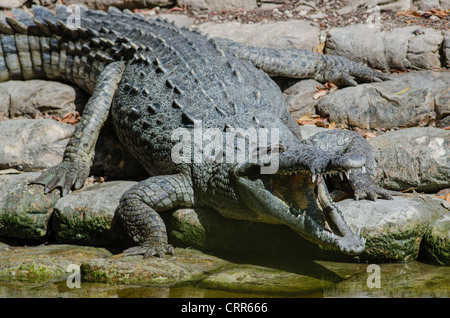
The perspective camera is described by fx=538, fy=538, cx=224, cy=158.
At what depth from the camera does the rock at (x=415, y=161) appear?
4.64 m

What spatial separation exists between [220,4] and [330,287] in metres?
5.44

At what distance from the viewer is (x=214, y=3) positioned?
7.96m

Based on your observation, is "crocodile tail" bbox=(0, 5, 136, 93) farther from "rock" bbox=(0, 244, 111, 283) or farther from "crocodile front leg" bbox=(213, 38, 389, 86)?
"rock" bbox=(0, 244, 111, 283)

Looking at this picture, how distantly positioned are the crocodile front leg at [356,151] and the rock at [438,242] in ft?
1.57

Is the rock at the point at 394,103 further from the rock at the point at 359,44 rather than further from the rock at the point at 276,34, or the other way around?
the rock at the point at 276,34

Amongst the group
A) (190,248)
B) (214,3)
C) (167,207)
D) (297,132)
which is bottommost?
(190,248)

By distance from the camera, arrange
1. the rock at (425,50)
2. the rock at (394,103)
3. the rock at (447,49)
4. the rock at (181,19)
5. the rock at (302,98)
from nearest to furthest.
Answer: the rock at (394,103)
the rock at (447,49)
the rock at (425,50)
the rock at (302,98)
the rock at (181,19)

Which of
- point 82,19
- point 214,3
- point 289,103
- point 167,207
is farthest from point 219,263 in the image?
point 214,3

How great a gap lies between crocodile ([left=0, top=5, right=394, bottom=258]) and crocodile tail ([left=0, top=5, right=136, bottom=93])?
0.04ft

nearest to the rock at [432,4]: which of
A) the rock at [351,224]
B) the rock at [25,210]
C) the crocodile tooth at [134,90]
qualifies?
the rock at [351,224]

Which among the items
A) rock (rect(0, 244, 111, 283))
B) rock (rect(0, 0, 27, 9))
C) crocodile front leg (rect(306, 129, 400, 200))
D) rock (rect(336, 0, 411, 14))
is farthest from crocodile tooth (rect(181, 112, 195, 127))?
rock (rect(0, 0, 27, 9))

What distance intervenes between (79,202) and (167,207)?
0.83m
